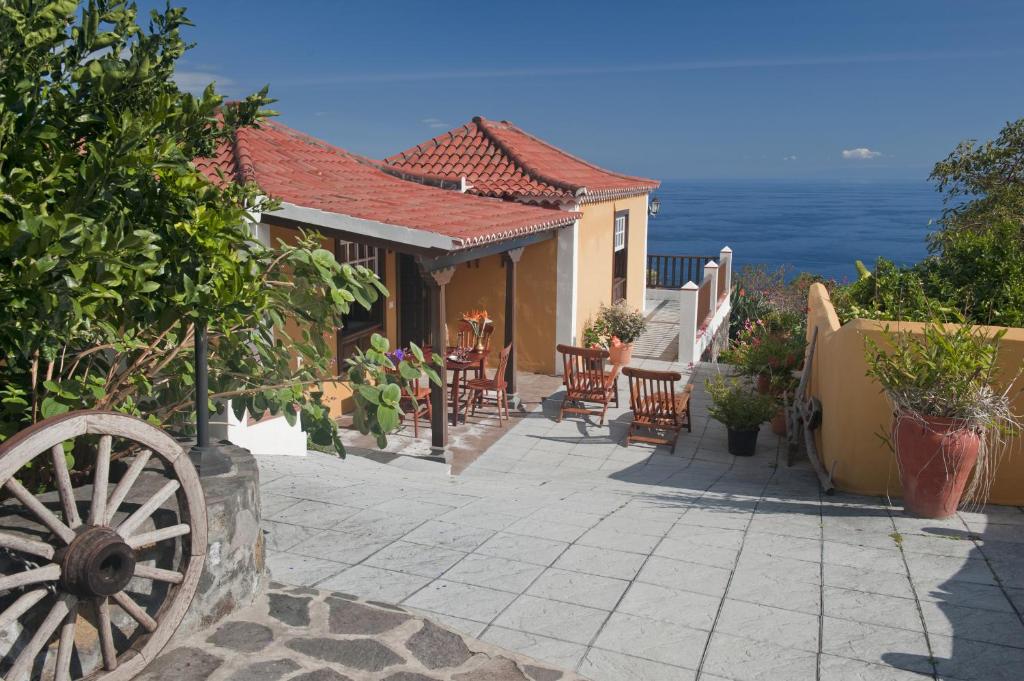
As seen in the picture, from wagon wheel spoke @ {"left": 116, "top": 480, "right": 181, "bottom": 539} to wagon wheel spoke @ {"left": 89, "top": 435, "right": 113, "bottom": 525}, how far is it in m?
0.08

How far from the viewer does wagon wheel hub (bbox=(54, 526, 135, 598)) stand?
109 inches

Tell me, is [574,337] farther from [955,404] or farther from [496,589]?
[496,589]

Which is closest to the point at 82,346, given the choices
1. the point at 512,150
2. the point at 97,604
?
the point at 97,604

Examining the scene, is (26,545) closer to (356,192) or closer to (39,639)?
(39,639)

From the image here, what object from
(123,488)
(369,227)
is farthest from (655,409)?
(123,488)

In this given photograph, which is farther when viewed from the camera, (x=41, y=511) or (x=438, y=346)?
(x=438, y=346)

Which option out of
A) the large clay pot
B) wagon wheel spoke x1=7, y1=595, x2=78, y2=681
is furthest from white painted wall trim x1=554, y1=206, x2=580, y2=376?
wagon wheel spoke x1=7, y1=595, x2=78, y2=681

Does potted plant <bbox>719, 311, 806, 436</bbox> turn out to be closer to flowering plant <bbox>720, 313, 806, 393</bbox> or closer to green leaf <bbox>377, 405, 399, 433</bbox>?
flowering plant <bbox>720, 313, 806, 393</bbox>

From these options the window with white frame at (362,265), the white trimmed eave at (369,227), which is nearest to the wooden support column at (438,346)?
the white trimmed eave at (369,227)

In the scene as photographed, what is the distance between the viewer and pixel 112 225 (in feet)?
10.2

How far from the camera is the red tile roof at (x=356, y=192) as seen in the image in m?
8.66

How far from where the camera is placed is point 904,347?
19.7 feet

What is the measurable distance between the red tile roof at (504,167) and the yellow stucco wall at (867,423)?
6.56 m

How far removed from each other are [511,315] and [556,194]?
2301 millimetres
